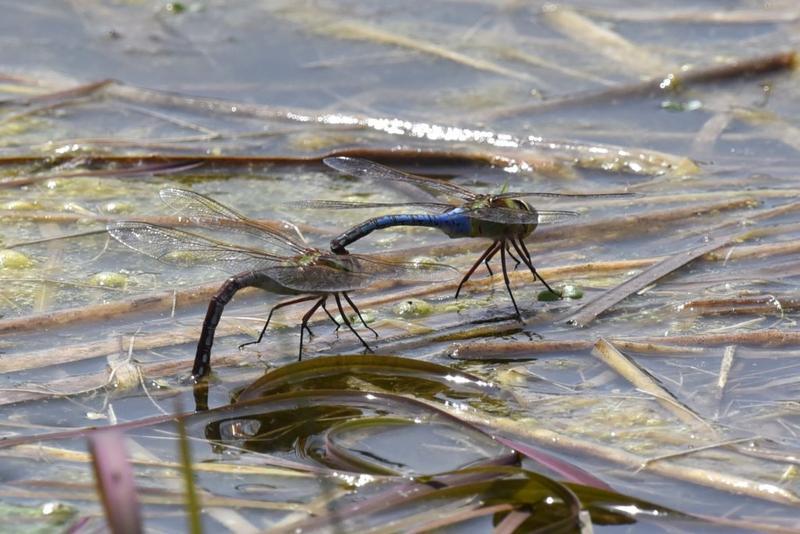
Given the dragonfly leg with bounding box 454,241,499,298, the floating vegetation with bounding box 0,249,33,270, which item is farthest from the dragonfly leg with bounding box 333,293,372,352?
the floating vegetation with bounding box 0,249,33,270

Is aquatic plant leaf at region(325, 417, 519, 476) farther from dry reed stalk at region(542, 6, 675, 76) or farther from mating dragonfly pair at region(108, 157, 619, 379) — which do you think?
dry reed stalk at region(542, 6, 675, 76)

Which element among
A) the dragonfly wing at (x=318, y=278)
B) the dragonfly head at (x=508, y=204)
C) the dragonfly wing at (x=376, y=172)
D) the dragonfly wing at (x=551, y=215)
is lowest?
the dragonfly wing at (x=318, y=278)

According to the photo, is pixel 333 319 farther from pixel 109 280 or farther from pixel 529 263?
pixel 109 280

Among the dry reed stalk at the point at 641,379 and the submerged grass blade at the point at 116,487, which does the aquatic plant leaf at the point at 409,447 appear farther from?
the submerged grass blade at the point at 116,487

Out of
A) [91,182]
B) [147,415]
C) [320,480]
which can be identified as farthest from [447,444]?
[91,182]

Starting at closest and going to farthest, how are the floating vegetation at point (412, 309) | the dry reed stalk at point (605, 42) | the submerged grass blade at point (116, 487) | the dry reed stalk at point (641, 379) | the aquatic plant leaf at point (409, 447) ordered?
the submerged grass blade at point (116, 487), the aquatic plant leaf at point (409, 447), the dry reed stalk at point (641, 379), the floating vegetation at point (412, 309), the dry reed stalk at point (605, 42)

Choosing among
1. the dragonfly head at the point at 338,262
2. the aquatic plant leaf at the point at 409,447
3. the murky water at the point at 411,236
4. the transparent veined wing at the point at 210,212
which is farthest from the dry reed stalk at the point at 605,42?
the aquatic plant leaf at the point at 409,447

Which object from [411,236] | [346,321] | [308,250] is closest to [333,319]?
[346,321]
